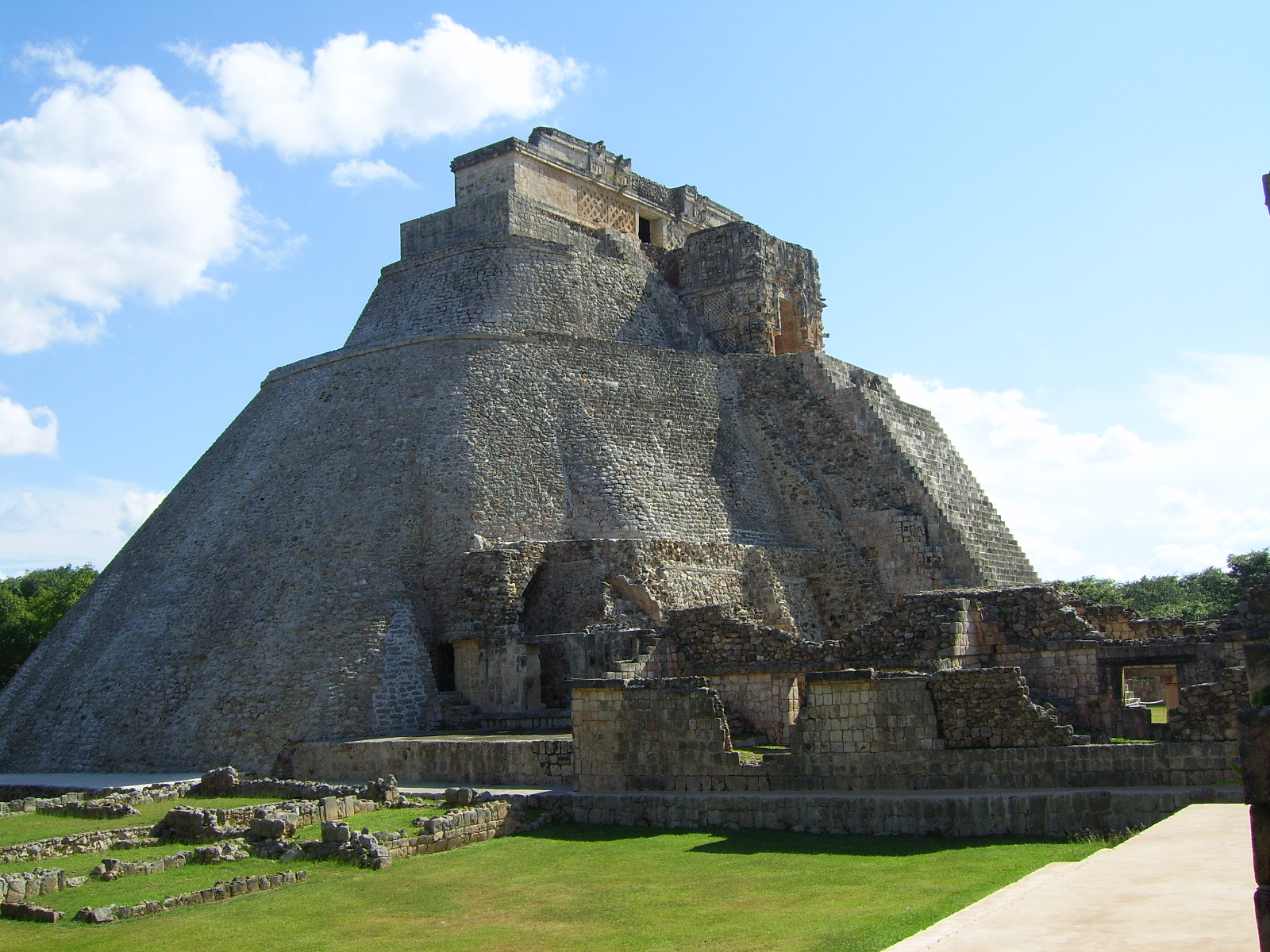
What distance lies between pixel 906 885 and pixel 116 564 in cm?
2119

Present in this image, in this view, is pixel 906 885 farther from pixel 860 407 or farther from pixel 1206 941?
pixel 860 407

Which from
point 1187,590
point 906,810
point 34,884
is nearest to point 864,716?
point 906,810

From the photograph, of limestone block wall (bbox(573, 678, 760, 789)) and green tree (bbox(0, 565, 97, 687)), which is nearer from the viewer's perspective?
limestone block wall (bbox(573, 678, 760, 789))

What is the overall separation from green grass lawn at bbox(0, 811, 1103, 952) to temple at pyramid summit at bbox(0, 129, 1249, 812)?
215 cm

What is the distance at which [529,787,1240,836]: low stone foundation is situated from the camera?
11125 millimetres

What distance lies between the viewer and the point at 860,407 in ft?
89.0

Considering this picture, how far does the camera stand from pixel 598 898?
10055 millimetres

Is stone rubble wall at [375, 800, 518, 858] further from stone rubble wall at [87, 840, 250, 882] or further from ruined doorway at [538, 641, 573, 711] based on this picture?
ruined doorway at [538, 641, 573, 711]

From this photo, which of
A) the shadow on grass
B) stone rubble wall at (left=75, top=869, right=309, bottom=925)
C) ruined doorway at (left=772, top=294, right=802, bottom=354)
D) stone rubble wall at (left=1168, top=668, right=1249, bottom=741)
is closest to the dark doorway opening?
the shadow on grass

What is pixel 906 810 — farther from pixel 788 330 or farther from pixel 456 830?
pixel 788 330

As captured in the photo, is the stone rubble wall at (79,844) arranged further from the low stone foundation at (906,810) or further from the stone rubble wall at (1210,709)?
the stone rubble wall at (1210,709)

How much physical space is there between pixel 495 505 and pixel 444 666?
323 cm

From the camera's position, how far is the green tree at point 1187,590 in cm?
3731

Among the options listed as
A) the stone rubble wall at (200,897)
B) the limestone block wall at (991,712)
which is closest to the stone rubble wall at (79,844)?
the stone rubble wall at (200,897)
